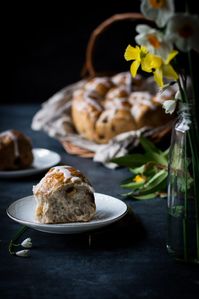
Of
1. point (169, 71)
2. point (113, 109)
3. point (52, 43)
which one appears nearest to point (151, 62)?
point (169, 71)

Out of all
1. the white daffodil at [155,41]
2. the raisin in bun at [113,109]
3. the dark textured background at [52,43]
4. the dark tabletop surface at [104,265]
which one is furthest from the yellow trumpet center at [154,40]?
the dark textured background at [52,43]

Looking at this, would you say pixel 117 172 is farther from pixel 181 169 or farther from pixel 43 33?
pixel 43 33

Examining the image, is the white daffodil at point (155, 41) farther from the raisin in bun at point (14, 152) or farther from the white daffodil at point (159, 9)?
the raisin in bun at point (14, 152)

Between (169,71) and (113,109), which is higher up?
(169,71)

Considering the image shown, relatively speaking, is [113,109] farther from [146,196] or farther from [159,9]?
[159,9]

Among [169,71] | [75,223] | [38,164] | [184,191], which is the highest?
A: [169,71]

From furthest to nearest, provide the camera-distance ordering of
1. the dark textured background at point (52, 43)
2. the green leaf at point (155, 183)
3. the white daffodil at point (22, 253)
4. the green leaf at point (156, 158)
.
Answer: the dark textured background at point (52, 43), the green leaf at point (156, 158), the green leaf at point (155, 183), the white daffodil at point (22, 253)

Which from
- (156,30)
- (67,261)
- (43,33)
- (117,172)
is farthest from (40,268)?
(43,33)
